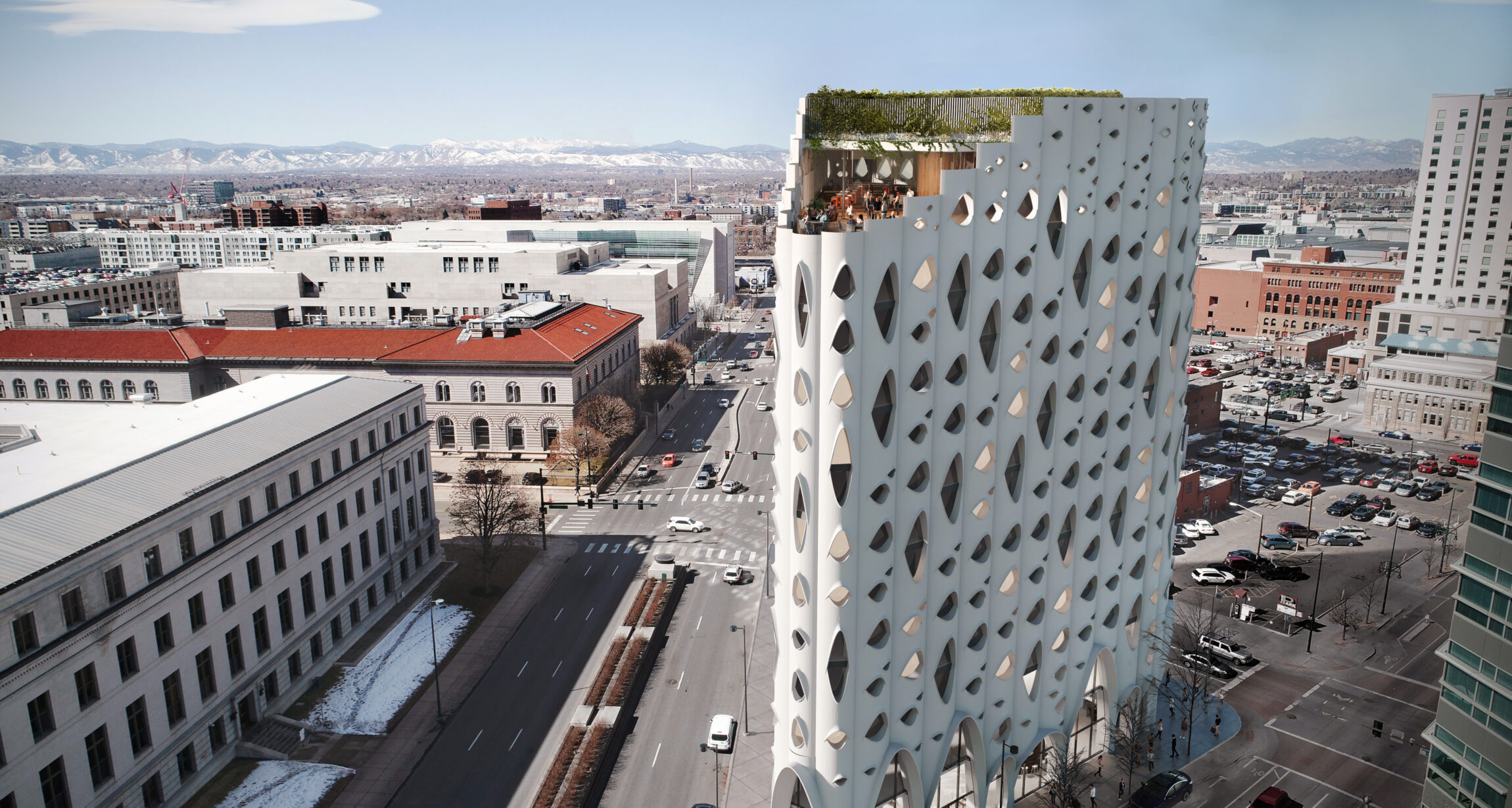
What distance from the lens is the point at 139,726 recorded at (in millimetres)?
46594

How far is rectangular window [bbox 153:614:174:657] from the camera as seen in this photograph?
Answer: 157 ft

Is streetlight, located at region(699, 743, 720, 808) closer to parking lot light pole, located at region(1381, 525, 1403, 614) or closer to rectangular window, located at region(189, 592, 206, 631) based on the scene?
rectangular window, located at region(189, 592, 206, 631)

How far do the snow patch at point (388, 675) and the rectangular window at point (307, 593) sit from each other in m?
4.92

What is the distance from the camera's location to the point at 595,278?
154 metres

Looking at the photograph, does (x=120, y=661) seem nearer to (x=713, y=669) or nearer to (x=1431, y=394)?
(x=713, y=669)

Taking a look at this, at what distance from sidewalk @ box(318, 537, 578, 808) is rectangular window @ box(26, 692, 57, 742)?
14011mm

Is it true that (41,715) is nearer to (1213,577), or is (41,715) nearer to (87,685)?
(87,685)

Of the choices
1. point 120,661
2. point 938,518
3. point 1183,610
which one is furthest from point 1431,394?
point 120,661

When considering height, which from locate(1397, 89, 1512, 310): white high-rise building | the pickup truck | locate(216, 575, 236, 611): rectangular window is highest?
locate(1397, 89, 1512, 310): white high-rise building

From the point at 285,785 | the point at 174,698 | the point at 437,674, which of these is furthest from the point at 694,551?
the point at 174,698

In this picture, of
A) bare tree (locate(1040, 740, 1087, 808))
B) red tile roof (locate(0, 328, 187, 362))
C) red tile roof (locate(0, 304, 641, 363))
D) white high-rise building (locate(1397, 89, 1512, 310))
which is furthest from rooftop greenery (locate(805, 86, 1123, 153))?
white high-rise building (locate(1397, 89, 1512, 310))

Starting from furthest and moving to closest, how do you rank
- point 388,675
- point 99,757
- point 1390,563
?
point 1390,563 < point 388,675 < point 99,757

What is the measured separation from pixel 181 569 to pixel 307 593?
12.9 m

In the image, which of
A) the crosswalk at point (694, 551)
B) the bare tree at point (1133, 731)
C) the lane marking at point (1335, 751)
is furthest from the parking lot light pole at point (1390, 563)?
the crosswalk at point (694, 551)
